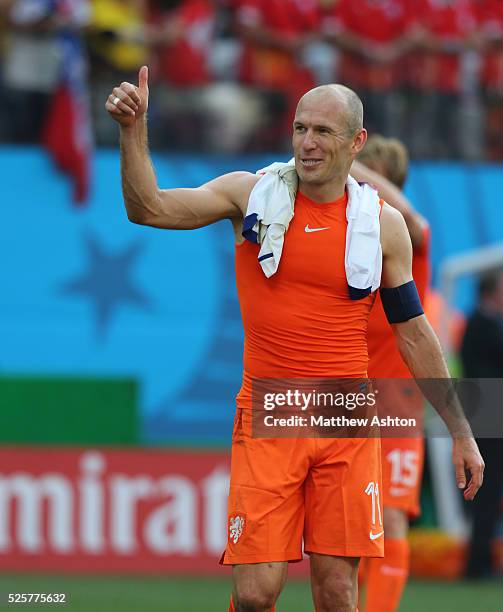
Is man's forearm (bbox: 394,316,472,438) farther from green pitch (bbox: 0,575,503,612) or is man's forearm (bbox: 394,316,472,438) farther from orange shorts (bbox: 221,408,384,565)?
green pitch (bbox: 0,575,503,612)

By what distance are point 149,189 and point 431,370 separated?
4.78 ft

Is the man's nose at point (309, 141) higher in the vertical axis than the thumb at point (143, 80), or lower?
lower

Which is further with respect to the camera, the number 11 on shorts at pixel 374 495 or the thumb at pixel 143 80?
the number 11 on shorts at pixel 374 495

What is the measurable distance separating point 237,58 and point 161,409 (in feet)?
11.4

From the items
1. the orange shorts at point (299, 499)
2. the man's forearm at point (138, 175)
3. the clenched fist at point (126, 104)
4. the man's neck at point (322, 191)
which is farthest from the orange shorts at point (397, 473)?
the clenched fist at point (126, 104)

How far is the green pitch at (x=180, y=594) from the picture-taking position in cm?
867

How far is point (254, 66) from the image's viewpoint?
12.9 meters

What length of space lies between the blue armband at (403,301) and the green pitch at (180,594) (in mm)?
3518

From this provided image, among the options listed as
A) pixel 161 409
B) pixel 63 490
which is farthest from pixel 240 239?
pixel 161 409

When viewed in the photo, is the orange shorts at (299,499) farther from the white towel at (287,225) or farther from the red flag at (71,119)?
the red flag at (71,119)

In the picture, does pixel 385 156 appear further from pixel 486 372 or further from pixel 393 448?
pixel 486 372

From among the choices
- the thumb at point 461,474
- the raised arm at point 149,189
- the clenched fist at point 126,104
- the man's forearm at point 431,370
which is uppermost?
the clenched fist at point 126,104

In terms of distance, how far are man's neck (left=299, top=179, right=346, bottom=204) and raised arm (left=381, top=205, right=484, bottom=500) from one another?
0.22 meters

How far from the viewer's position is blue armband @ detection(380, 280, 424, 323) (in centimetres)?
555
